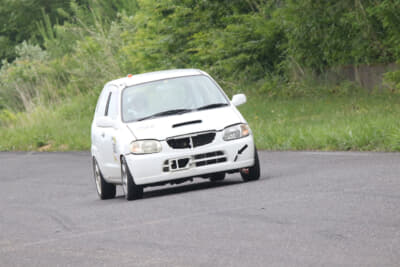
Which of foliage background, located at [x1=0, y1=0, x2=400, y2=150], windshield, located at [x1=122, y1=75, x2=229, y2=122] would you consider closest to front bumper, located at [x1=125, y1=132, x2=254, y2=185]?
windshield, located at [x1=122, y1=75, x2=229, y2=122]

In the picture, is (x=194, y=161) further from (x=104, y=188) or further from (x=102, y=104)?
(x=102, y=104)

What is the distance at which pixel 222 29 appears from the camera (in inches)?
1195

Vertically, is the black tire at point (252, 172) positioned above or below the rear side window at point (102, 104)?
A: below

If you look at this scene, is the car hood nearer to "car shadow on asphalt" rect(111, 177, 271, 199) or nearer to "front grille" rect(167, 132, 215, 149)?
"front grille" rect(167, 132, 215, 149)

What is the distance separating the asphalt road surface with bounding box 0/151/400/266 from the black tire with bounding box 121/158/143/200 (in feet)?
0.56

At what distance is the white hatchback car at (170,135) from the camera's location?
1202cm

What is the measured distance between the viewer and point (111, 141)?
12.8 m

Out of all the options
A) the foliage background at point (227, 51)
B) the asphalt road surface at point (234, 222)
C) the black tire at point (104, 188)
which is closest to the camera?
the asphalt road surface at point (234, 222)

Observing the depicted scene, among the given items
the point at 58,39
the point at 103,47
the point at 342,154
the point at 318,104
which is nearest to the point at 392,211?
the point at 342,154

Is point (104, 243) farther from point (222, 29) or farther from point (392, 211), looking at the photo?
point (222, 29)

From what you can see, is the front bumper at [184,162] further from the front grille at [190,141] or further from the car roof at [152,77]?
the car roof at [152,77]

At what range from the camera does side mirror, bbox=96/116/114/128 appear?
12.8m

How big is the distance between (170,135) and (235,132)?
86 cm

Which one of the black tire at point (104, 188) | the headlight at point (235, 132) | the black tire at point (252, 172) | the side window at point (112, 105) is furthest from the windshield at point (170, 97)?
the black tire at point (104, 188)
